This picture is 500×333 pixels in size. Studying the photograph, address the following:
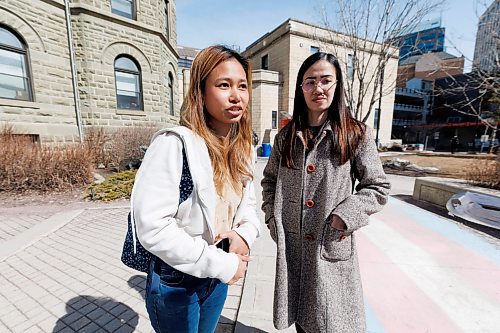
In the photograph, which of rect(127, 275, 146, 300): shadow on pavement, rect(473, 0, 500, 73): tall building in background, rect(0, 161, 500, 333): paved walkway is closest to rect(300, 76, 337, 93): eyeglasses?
rect(0, 161, 500, 333): paved walkway

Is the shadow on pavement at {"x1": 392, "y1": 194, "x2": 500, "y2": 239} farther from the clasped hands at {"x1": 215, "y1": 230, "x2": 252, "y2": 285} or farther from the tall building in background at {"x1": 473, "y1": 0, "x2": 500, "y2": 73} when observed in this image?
the clasped hands at {"x1": 215, "y1": 230, "x2": 252, "y2": 285}

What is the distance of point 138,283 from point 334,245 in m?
2.39

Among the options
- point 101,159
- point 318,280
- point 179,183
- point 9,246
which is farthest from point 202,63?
point 101,159

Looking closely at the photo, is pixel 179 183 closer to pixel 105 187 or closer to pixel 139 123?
pixel 105 187

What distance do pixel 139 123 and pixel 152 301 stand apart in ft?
38.4

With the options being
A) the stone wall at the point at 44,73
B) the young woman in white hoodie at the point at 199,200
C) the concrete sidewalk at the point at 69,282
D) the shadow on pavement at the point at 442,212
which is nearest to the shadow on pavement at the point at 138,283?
the concrete sidewalk at the point at 69,282

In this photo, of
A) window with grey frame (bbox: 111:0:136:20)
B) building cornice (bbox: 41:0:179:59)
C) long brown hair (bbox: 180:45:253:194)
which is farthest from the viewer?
window with grey frame (bbox: 111:0:136:20)

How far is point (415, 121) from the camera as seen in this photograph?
4359 cm

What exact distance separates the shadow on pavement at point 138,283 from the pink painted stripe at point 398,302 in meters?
2.40

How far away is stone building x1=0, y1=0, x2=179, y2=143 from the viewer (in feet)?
27.4

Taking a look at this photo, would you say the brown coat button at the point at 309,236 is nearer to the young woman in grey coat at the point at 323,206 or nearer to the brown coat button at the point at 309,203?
the young woman in grey coat at the point at 323,206

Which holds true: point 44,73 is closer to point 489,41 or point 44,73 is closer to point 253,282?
point 253,282

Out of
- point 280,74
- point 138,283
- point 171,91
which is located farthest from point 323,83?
point 280,74

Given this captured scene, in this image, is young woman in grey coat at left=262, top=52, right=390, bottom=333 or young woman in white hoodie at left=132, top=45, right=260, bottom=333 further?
young woman in grey coat at left=262, top=52, right=390, bottom=333
